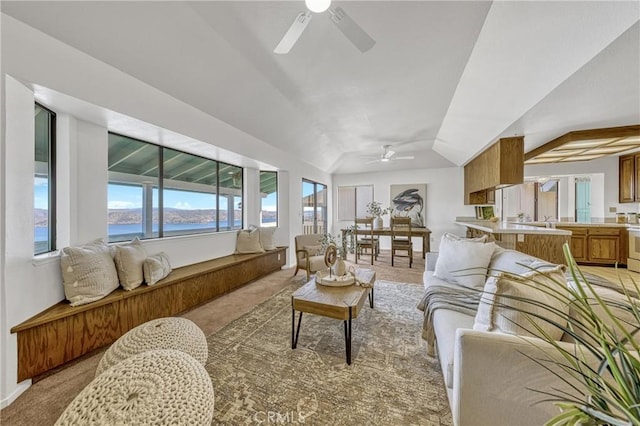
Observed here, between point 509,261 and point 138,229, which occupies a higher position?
point 138,229

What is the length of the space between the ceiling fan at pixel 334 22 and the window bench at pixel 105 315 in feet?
8.71

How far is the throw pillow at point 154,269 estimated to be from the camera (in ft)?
8.27

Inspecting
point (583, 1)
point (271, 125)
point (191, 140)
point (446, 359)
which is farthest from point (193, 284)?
point (583, 1)

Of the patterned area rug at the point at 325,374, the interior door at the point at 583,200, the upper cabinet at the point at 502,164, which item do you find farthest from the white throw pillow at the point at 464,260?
the interior door at the point at 583,200

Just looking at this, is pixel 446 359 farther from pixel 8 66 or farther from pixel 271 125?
pixel 271 125

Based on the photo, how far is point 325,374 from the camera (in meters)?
1.80

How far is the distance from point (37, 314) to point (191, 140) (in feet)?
7.11

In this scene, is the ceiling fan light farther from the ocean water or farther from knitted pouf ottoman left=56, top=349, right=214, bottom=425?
the ocean water

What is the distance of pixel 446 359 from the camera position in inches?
56.1

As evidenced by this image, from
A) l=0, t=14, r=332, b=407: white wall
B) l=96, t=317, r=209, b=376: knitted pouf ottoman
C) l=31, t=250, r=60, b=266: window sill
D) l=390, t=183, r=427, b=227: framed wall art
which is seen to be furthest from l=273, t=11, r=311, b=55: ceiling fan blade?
l=390, t=183, r=427, b=227: framed wall art

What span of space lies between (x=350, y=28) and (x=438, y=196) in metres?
5.81

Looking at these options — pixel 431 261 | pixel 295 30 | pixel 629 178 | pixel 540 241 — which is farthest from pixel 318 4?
pixel 629 178

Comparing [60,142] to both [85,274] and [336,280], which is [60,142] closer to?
[85,274]

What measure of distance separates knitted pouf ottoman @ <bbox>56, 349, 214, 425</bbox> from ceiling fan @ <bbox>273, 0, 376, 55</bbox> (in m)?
2.18
